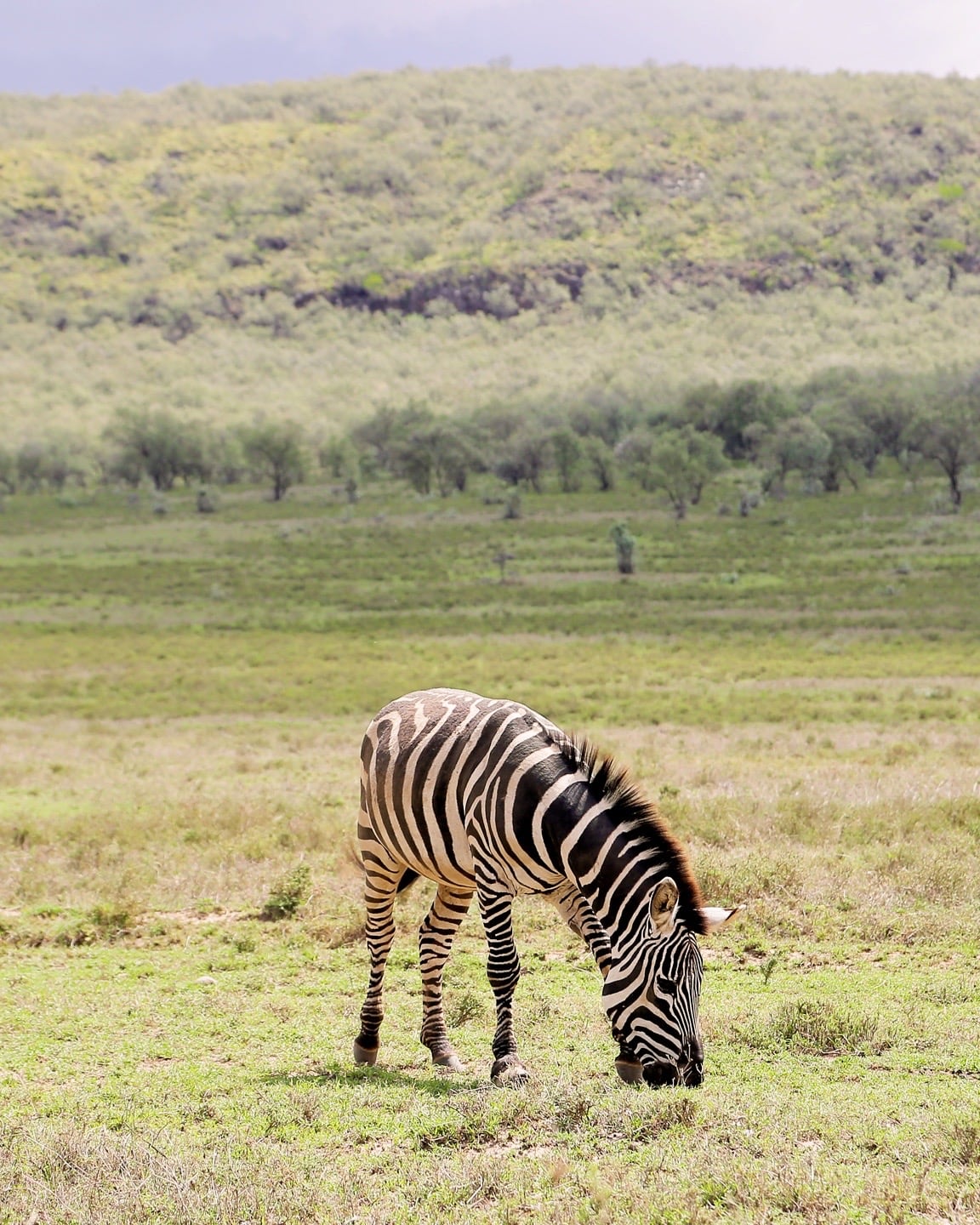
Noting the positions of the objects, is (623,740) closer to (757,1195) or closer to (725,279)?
(757,1195)

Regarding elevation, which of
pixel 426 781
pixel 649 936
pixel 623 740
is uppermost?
pixel 426 781

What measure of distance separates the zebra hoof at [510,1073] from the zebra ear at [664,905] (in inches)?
50.7

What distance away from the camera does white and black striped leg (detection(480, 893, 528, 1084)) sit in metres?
6.60

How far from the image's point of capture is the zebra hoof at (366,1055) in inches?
283

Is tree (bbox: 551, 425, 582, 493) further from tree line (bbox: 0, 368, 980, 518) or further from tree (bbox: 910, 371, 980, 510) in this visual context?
tree (bbox: 910, 371, 980, 510)

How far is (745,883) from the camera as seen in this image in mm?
10734

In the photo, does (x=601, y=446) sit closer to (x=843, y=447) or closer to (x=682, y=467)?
(x=682, y=467)

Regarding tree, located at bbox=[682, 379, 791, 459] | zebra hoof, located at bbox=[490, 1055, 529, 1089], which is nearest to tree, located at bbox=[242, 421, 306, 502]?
tree, located at bbox=[682, 379, 791, 459]

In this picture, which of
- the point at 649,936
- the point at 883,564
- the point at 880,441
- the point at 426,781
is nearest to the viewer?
the point at 649,936

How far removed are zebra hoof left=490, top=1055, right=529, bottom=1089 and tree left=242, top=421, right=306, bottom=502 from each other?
3759 inches

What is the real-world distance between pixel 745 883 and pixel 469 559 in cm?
5595

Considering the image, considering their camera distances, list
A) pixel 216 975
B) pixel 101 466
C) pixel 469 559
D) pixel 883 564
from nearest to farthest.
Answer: pixel 216 975 → pixel 883 564 → pixel 469 559 → pixel 101 466

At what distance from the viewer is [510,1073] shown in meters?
6.39

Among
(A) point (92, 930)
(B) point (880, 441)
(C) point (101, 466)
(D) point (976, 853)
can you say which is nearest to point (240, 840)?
(A) point (92, 930)
